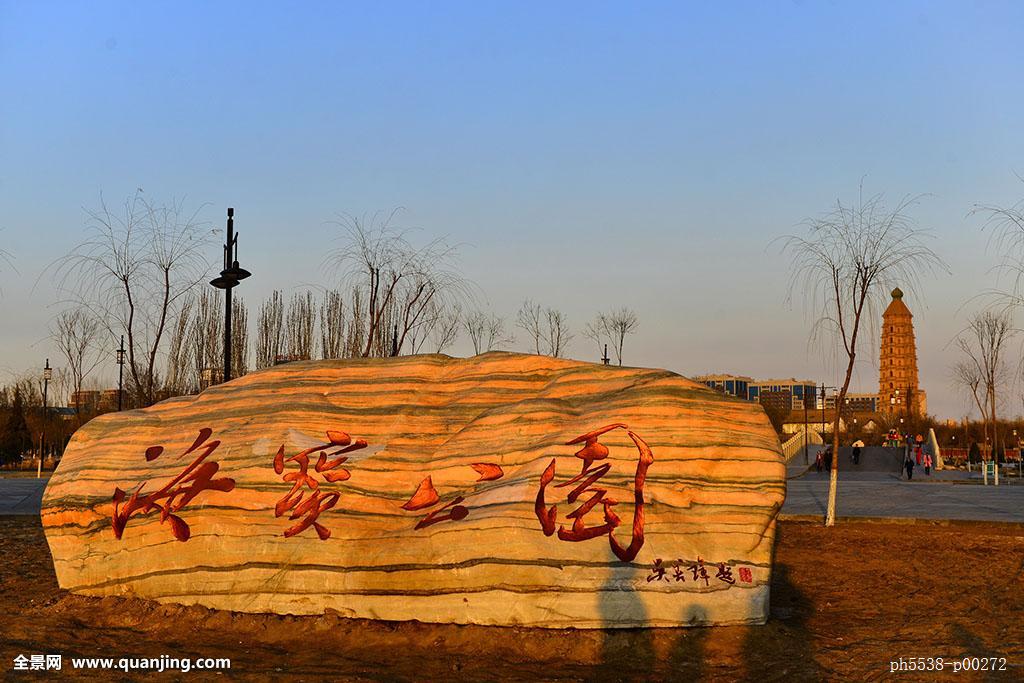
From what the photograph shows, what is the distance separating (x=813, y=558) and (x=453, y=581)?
5.89 m

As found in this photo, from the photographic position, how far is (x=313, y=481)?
32.1ft

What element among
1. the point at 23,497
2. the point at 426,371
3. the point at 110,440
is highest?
the point at 426,371

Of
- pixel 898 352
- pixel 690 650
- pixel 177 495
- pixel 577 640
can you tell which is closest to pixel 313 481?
pixel 177 495

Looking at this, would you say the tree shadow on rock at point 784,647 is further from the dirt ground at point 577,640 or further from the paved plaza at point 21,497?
the paved plaza at point 21,497

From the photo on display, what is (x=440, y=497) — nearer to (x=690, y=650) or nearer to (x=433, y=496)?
(x=433, y=496)

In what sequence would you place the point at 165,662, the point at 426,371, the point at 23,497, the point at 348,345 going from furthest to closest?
1. the point at 348,345
2. the point at 23,497
3. the point at 426,371
4. the point at 165,662

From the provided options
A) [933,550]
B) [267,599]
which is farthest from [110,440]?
[933,550]

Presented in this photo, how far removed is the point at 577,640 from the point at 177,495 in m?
4.39

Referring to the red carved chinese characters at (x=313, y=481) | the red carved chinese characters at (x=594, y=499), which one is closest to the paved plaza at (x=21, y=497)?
the red carved chinese characters at (x=313, y=481)

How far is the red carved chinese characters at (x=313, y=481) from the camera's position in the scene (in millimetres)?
9484

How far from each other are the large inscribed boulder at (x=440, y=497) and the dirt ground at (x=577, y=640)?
0.73 feet

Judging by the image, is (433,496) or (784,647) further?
(433,496)

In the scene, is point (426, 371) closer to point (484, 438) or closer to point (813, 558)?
point (484, 438)

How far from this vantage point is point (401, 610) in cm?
887
